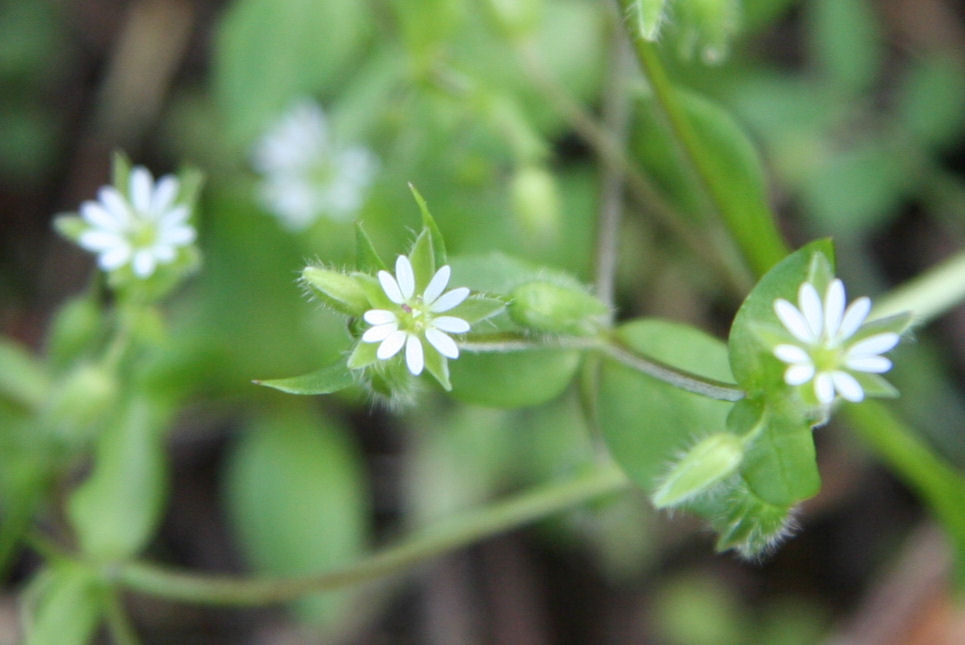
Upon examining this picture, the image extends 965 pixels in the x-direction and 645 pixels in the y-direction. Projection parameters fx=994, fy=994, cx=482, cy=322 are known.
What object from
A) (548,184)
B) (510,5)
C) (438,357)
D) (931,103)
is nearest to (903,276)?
(931,103)

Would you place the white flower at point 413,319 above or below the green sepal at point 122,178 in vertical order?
below

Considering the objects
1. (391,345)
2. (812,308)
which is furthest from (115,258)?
(812,308)

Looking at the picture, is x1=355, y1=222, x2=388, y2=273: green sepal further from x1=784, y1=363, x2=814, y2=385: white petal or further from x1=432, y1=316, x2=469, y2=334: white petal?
x1=784, y1=363, x2=814, y2=385: white petal

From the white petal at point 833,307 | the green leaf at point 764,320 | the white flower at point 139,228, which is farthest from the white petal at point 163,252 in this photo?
the white petal at point 833,307

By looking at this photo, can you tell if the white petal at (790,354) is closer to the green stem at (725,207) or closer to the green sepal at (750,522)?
the green sepal at (750,522)

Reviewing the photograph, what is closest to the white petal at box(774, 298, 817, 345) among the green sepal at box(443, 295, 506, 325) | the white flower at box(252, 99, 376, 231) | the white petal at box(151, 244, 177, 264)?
the green sepal at box(443, 295, 506, 325)

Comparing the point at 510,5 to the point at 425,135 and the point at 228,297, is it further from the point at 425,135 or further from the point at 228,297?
the point at 228,297
